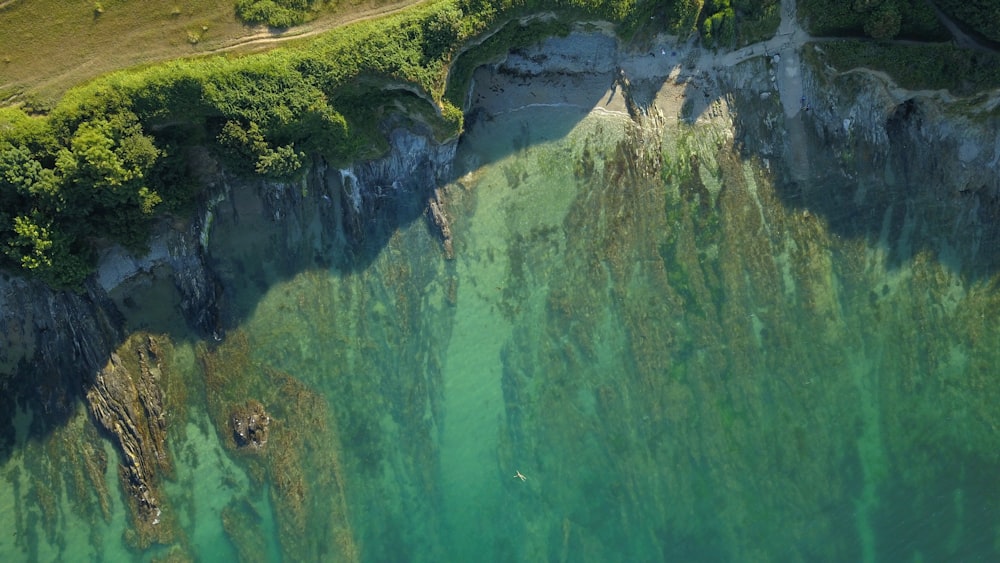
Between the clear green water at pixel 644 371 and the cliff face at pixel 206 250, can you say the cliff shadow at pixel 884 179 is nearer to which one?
the clear green water at pixel 644 371

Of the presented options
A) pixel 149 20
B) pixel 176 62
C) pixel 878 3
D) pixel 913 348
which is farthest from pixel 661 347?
pixel 149 20

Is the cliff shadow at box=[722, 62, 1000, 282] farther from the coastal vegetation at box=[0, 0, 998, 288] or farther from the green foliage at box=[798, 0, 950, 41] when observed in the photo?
the green foliage at box=[798, 0, 950, 41]

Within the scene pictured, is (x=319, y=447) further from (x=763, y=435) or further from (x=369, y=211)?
(x=763, y=435)

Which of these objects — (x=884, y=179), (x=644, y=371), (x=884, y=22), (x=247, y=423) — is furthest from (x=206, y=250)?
(x=884, y=179)

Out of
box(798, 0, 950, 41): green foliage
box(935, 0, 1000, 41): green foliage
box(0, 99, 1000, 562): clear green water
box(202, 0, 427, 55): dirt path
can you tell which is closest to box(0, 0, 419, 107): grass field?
box(202, 0, 427, 55): dirt path

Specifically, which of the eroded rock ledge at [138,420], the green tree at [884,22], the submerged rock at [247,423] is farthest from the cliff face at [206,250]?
the green tree at [884,22]

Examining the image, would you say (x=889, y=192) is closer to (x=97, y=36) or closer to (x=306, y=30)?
(x=306, y=30)
